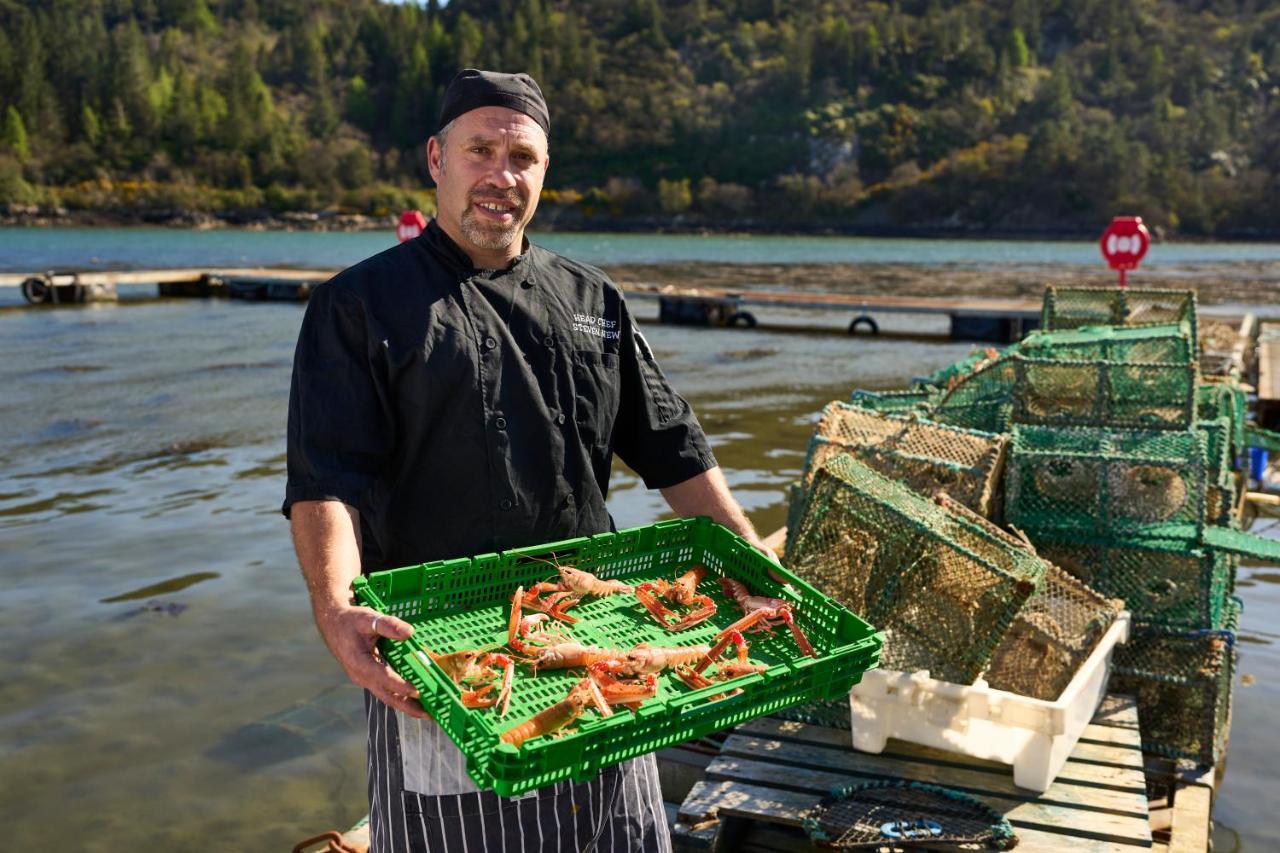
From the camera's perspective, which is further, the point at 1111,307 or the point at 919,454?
the point at 1111,307

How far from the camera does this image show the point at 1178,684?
486 centimetres

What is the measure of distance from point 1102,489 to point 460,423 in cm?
385

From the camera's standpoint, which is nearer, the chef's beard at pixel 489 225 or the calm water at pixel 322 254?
the chef's beard at pixel 489 225

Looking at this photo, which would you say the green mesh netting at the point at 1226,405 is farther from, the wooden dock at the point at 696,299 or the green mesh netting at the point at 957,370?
the wooden dock at the point at 696,299

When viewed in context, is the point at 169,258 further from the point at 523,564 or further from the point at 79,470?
the point at 523,564

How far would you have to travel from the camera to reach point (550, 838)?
2.42 m

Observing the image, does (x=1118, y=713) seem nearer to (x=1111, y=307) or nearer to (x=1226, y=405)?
(x=1226, y=405)

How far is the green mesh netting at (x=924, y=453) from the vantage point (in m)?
5.30

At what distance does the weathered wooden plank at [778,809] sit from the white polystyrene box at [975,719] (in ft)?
0.90

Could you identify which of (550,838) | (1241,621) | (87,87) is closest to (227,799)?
(550,838)

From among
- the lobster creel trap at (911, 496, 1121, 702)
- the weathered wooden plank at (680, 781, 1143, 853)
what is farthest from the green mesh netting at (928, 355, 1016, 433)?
the weathered wooden plank at (680, 781, 1143, 853)

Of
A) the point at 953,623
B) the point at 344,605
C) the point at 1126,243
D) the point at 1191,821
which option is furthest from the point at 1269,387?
the point at 344,605

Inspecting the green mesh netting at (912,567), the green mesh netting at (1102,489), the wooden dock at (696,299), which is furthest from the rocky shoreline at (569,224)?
the green mesh netting at (912,567)

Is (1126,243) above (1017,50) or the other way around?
the other way around
